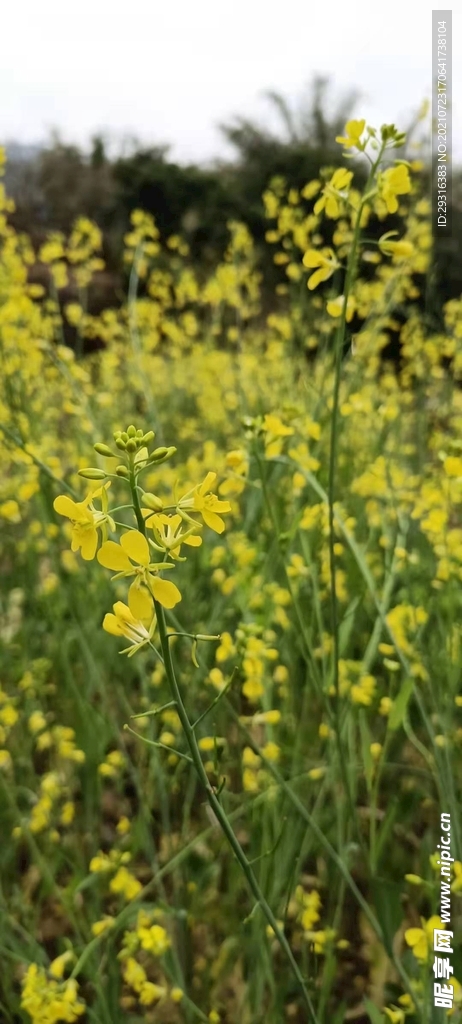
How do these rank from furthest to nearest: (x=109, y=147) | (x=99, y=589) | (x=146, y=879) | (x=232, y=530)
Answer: (x=109, y=147) < (x=232, y=530) < (x=99, y=589) < (x=146, y=879)

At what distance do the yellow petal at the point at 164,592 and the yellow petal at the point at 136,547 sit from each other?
16 millimetres

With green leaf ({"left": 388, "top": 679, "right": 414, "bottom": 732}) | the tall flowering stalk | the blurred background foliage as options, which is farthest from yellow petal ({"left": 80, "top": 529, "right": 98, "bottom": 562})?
the blurred background foliage

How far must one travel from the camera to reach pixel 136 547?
1.14ft

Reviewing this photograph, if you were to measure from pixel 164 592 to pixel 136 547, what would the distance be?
30 mm

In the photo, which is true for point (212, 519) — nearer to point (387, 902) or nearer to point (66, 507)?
point (66, 507)

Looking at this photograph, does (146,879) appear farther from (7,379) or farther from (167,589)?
(167,589)

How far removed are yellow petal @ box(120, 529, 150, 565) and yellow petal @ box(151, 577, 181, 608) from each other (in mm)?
16

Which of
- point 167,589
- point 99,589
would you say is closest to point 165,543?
point 167,589

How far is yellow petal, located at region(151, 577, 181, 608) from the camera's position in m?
0.36

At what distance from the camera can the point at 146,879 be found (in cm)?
114

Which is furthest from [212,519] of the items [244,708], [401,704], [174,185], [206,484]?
[174,185]

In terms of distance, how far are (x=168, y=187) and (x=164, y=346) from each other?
3.16ft

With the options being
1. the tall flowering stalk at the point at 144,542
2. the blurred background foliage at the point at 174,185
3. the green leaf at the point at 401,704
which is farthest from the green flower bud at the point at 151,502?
the blurred background foliage at the point at 174,185

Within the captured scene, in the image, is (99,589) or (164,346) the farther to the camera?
(164,346)
